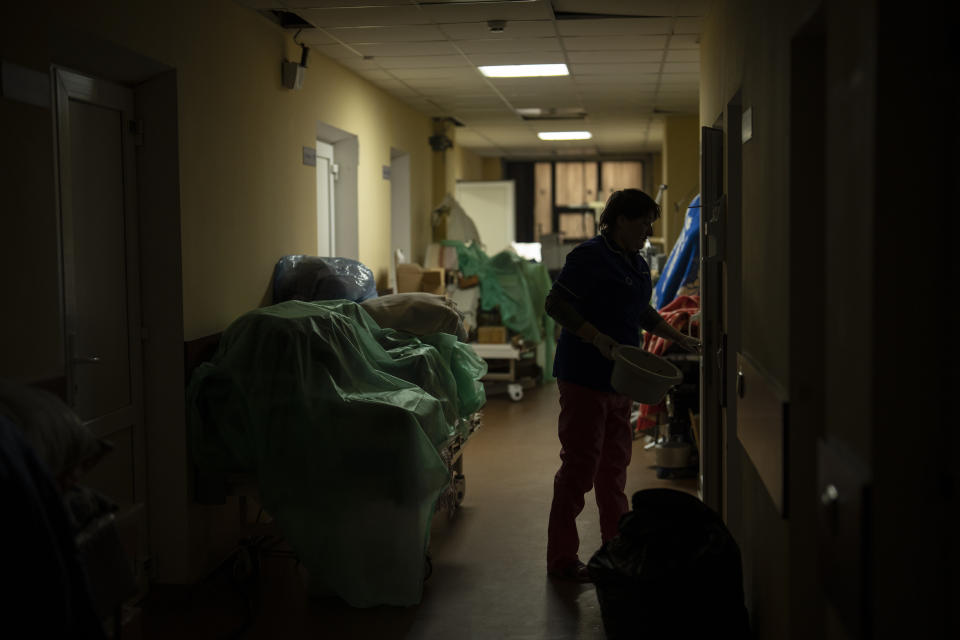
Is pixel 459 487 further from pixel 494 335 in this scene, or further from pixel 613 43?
pixel 494 335

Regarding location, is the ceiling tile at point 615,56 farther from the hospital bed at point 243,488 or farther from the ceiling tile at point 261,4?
the hospital bed at point 243,488

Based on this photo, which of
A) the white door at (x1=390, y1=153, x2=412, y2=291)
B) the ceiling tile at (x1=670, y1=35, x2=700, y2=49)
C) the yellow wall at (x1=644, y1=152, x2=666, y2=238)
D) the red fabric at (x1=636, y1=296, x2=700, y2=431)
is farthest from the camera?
the yellow wall at (x1=644, y1=152, x2=666, y2=238)

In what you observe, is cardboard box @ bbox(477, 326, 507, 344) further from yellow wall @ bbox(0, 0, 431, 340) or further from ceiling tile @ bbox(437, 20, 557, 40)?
ceiling tile @ bbox(437, 20, 557, 40)

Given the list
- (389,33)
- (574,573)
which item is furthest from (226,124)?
(574,573)

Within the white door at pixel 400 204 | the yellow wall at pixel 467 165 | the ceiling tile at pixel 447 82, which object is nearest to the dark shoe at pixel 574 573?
the ceiling tile at pixel 447 82

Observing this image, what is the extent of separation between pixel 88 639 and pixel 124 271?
2140 mm

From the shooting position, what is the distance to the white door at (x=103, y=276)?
3240mm

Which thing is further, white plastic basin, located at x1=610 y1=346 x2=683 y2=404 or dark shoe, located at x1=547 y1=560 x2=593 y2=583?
dark shoe, located at x1=547 y1=560 x2=593 y2=583

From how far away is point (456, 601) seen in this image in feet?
11.8

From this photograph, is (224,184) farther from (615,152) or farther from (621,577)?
(615,152)

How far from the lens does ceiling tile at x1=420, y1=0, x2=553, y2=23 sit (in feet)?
15.1

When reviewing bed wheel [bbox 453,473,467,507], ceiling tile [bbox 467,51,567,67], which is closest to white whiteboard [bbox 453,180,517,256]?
ceiling tile [bbox 467,51,567,67]

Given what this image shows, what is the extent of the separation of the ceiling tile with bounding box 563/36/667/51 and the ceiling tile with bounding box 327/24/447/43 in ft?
2.51

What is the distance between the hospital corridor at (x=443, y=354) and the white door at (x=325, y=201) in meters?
0.03
